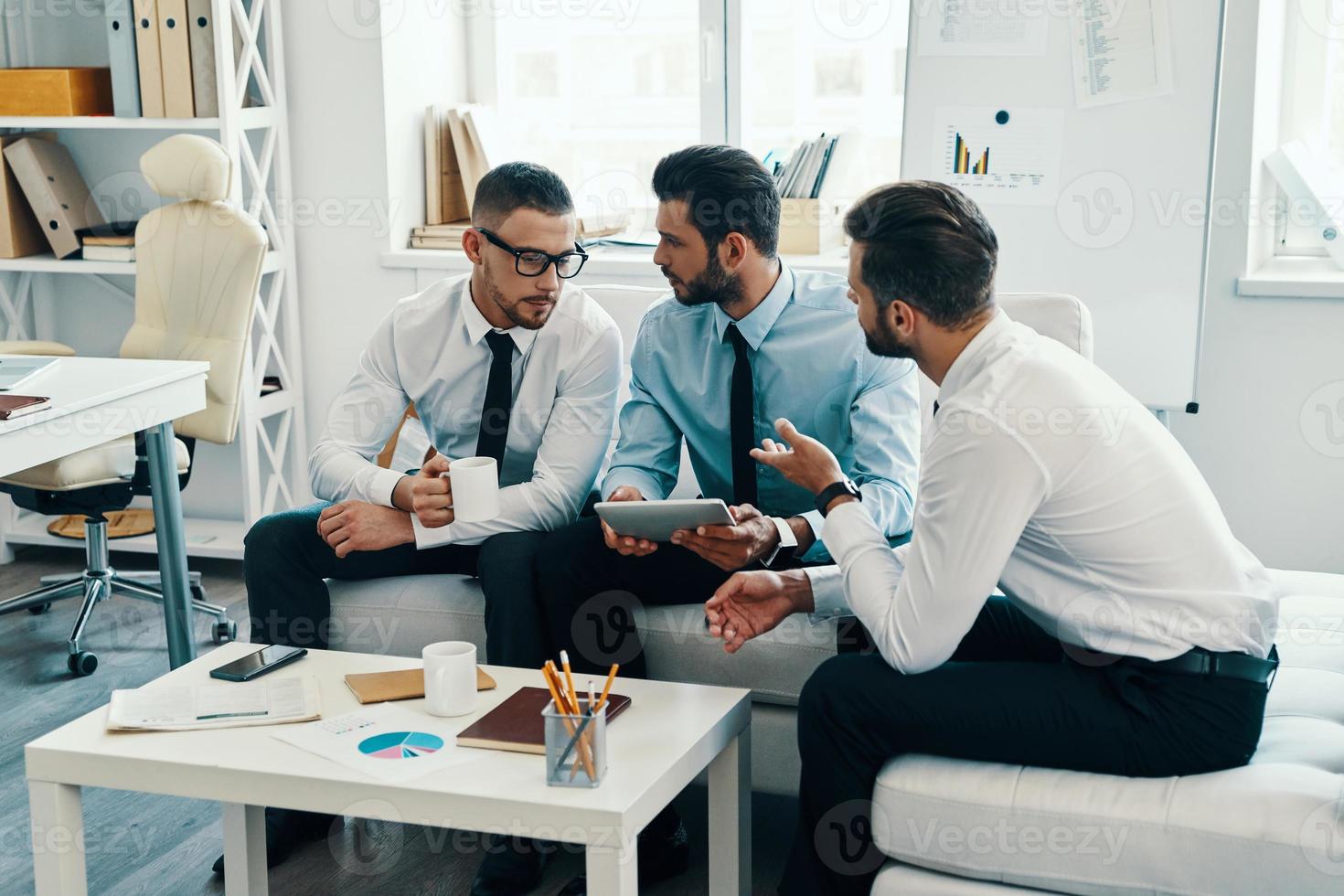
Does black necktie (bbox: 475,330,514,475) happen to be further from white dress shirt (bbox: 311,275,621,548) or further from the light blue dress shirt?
the light blue dress shirt

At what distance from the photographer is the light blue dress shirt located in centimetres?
236

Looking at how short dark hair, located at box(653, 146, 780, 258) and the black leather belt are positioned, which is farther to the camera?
short dark hair, located at box(653, 146, 780, 258)

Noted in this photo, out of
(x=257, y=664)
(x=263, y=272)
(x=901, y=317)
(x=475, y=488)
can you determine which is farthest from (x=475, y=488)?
(x=263, y=272)

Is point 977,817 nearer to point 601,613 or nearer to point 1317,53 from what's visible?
point 601,613

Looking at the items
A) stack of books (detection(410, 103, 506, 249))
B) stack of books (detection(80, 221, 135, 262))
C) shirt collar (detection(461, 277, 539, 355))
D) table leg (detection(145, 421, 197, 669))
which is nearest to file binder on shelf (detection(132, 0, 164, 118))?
stack of books (detection(80, 221, 135, 262))

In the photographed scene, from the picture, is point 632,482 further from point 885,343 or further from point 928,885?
point 928,885

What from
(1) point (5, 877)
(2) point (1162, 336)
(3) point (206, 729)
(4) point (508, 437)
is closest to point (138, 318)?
(4) point (508, 437)

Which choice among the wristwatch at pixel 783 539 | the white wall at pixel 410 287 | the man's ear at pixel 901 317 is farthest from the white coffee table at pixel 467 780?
the white wall at pixel 410 287

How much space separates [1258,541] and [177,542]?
252 centimetres

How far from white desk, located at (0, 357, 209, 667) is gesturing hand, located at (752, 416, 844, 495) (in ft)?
4.49

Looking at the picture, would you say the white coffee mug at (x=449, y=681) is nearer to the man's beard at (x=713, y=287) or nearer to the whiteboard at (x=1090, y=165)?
the man's beard at (x=713, y=287)

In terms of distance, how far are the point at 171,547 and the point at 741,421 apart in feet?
4.28

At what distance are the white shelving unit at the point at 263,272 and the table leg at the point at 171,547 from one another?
729mm

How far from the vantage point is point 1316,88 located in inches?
131
